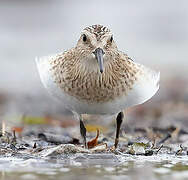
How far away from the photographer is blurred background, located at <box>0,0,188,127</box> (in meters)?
11.2

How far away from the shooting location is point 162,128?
27.5ft

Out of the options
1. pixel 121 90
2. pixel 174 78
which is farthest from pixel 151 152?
pixel 174 78

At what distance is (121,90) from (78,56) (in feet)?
1.85

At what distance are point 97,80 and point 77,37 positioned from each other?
42.1ft

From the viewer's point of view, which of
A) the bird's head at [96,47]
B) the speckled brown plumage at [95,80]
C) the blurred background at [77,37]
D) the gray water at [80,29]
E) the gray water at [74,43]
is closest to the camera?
the gray water at [74,43]

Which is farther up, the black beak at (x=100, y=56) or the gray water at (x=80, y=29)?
the gray water at (x=80, y=29)

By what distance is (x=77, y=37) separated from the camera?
19.2m

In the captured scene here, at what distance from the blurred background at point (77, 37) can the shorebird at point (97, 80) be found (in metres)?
2.81

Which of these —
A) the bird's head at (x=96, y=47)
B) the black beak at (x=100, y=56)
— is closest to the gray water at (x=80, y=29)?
the bird's head at (x=96, y=47)

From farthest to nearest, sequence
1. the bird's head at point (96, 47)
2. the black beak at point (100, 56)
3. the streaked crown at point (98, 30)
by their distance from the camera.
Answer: the streaked crown at point (98, 30) → the bird's head at point (96, 47) → the black beak at point (100, 56)

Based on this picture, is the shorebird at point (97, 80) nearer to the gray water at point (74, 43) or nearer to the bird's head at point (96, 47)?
the bird's head at point (96, 47)

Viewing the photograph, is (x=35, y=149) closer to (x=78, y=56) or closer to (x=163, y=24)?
(x=78, y=56)

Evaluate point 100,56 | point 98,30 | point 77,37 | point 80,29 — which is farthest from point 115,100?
point 80,29

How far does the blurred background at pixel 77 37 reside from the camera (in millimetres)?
11227
